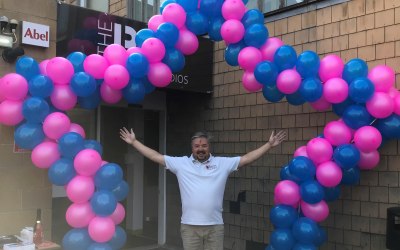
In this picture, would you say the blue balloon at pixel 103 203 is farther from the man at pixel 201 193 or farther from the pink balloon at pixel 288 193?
the pink balloon at pixel 288 193

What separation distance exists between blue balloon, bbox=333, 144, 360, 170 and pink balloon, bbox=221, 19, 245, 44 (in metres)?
1.43

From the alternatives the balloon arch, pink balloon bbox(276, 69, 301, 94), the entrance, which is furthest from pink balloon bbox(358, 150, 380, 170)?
the entrance

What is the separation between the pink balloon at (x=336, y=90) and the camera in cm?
426

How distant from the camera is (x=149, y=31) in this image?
15.1ft

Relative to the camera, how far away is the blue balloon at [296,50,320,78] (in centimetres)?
438

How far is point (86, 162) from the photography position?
4.06m

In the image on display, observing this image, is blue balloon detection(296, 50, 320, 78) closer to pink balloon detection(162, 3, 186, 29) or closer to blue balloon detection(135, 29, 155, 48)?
pink balloon detection(162, 3, 186, 29)

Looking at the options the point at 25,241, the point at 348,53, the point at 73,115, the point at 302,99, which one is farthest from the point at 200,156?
the point at 73,115

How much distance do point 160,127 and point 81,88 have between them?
3552mm

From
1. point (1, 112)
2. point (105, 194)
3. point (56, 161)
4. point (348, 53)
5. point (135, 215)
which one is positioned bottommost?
point (135, 215)

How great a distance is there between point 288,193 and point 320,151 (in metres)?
0.50

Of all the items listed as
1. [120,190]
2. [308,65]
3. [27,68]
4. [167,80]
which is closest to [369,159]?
[308,65]

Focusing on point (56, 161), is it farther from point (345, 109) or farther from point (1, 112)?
point (345, 109)

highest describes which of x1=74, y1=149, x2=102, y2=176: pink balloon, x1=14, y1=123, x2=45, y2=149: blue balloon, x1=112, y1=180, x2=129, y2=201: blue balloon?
x1=14, y1=123, x2=45, y2=149: blue balloon
